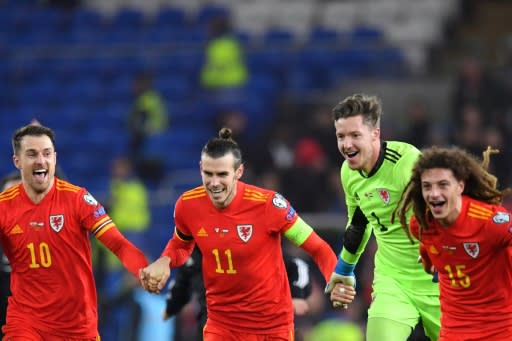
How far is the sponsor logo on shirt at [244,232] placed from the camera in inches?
300

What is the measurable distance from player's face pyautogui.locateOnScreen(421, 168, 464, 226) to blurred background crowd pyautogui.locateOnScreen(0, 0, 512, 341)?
5438 mm

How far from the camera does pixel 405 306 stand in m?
7.64

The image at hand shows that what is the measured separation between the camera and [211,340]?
25.1ft

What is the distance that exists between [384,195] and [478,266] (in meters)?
1.14

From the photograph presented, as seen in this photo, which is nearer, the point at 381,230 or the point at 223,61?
the point at 381,230

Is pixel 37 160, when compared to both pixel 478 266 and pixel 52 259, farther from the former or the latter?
pixel 478 266

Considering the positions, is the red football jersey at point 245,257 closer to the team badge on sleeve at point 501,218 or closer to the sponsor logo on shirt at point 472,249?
the sponsor logo on shirt at point 472,249

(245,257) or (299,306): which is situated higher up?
(245,257)

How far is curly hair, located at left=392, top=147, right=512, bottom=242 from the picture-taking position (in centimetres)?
668

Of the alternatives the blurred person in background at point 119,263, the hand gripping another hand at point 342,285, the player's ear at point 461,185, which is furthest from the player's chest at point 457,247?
the blurred person in background at point 119,263

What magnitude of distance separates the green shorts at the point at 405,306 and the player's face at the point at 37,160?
2323mm

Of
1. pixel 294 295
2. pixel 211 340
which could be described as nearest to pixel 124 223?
pixel 294 295

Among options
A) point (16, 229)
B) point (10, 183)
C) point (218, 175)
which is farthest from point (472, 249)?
point (10, 183)

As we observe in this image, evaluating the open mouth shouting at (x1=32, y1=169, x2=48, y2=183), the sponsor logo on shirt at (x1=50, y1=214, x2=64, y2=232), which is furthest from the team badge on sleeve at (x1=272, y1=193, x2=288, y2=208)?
the open mouth shouting at (x1=32, y1=169, x2=48, y2=183)
